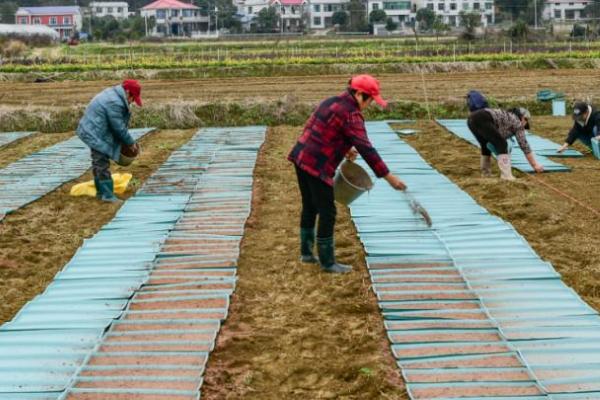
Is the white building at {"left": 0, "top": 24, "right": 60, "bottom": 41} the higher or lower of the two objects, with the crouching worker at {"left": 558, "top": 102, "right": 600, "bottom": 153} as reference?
higher

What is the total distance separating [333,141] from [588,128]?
5.13 metres

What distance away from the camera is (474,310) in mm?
4621

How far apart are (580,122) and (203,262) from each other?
17.3ft

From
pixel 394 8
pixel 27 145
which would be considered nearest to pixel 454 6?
pixel 394 8

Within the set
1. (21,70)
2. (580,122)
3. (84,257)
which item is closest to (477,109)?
(580,122)

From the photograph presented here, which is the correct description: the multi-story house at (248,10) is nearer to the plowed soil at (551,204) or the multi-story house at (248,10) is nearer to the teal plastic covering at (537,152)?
the teal plastic covering at (537,152)

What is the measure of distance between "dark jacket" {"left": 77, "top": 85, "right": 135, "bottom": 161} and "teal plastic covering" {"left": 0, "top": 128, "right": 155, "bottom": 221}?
39.5 inches

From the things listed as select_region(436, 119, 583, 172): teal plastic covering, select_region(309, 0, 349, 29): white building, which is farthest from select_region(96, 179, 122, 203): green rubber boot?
select_region(309, 0, 349, 29): white building

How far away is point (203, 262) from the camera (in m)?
5.67

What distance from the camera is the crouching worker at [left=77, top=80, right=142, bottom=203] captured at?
7.42 m

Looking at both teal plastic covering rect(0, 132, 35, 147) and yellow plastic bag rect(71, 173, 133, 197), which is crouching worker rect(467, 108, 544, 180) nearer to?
yellow plastic bag rect(71, 173, 133, 197)

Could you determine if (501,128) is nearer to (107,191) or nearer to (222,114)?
(107,191)

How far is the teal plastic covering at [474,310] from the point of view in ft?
12.2

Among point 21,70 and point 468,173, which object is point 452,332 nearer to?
point 468,173
